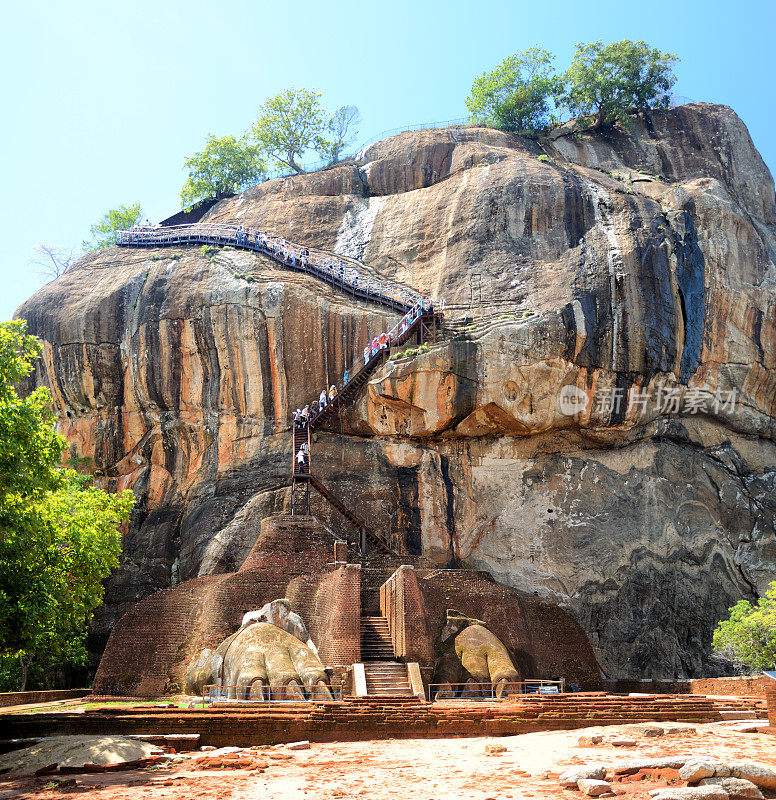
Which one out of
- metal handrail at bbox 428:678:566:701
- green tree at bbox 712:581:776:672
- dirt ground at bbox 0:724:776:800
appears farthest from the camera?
green tree at bbox 712:581:776:672

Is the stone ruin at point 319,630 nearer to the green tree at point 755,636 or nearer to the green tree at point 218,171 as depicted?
the green tree at point 755,636

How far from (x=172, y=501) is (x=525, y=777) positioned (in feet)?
74.5

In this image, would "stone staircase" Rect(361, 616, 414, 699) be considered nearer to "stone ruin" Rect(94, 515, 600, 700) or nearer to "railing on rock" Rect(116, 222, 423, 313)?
"stone ruin" Rect(94, 515, 600, 700)

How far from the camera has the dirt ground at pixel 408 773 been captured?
8.12 metres

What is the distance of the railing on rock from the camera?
3130 cm

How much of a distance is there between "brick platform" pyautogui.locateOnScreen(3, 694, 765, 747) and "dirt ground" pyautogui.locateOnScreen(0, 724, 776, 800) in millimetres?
820

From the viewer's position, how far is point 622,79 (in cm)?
4088

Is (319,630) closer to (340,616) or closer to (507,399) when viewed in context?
(340,616)

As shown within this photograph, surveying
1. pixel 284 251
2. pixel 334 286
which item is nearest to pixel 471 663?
pixel 334 286

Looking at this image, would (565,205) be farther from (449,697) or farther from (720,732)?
(720,732)

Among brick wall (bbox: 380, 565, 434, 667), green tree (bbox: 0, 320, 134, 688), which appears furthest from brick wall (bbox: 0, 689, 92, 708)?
brick wall (bbox: 380, 565, 434, 667)

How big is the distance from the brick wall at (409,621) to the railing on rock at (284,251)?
13249mm

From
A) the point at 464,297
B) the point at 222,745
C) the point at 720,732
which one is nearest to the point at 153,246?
the point at 464,297

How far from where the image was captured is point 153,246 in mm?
35062
